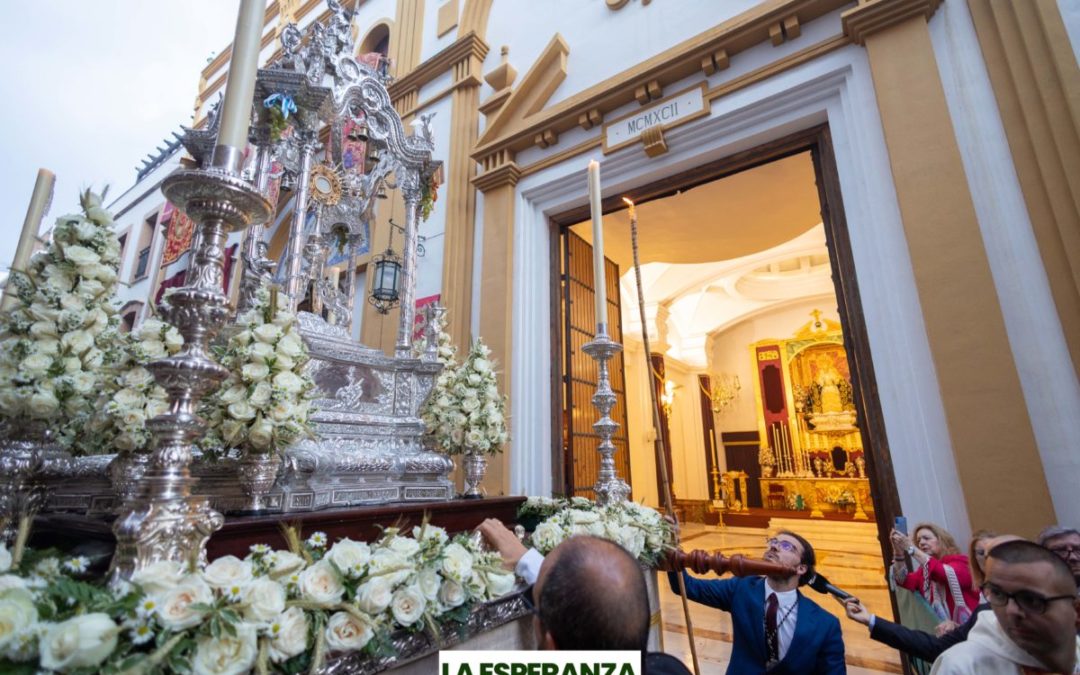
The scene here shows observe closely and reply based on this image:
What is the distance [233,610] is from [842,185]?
4068 mm

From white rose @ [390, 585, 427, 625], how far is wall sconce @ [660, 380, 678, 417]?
10623mm

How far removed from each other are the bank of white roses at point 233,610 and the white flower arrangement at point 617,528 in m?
0.60

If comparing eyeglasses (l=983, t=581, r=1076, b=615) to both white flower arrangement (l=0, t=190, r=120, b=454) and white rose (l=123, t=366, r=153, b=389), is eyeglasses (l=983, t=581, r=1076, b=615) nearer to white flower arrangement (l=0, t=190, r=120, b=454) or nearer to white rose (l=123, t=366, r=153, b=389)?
white rose (l=123, t=366, r=153, b=389)

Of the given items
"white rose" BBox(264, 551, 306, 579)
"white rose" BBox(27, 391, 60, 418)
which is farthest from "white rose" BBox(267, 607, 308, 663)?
"white rose" BBox(27, 391, 60, 418)

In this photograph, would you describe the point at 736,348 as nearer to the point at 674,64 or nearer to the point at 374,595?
the point at 674,64

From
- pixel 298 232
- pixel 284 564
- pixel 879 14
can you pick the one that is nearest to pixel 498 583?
pixel 284 564

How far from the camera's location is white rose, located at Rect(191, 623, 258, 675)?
0.75 meters

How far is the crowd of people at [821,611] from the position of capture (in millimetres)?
831

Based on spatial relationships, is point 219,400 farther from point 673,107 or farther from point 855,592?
point 855,592

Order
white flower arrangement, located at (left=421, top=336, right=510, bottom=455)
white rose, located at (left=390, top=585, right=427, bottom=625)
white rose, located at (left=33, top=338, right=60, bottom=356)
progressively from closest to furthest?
white rose, located at (left=390, top=585, right=427, bottom=625) → white rose, located at (left=33, top=338, right=60, bottom=356) → white flower arrangement, located at (left=421, top=336, right=510, bottom=455)

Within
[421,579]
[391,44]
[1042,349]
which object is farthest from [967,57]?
[391,44]

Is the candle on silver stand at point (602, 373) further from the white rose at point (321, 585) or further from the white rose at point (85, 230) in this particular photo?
the white rose at point (85, 230)

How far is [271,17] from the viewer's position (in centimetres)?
1016

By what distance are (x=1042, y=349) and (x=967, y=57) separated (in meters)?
1.90
